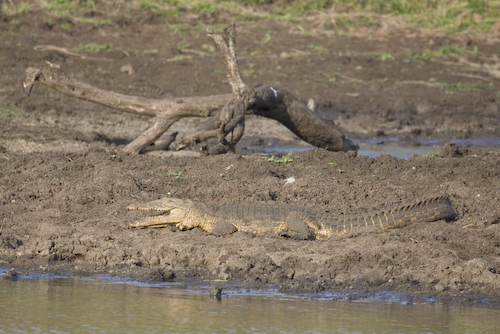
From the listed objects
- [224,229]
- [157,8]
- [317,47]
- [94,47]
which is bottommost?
[224,229]

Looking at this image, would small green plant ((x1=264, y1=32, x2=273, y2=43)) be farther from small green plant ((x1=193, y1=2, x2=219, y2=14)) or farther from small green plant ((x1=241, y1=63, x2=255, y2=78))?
small green plant ((x1=193, y1=2, x2=219, y2=14))

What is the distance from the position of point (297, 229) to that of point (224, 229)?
2.08ft

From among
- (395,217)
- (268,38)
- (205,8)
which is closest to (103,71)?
(268,38)

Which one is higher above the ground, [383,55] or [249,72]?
[383,55]

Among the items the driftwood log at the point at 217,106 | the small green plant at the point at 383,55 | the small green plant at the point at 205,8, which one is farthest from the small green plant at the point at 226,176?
the small green plant at the point at 205,8

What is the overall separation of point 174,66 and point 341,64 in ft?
11.3

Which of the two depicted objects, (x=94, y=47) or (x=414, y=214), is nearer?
(x=414, y=214)

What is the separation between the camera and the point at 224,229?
6926mm

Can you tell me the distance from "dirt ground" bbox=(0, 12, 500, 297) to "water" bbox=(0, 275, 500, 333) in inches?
11.2

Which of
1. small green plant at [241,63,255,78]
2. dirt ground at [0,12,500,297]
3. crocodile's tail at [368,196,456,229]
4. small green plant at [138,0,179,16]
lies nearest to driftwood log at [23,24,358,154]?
dirt ground at [0,12,500,297]

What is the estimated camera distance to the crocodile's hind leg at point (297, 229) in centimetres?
677

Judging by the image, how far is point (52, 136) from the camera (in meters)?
10.6

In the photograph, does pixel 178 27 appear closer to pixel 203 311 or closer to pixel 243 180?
pixel 243 180

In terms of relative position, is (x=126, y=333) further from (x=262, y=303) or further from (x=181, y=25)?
(x=181, y=25)
